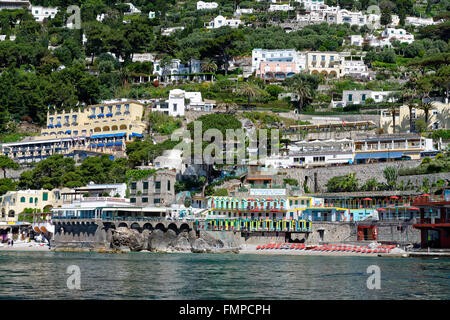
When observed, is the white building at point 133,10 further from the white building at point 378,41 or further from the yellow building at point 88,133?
the yellow building at point 88,133

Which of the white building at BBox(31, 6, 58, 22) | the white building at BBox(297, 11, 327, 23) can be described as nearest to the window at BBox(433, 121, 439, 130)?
the white building at BBox(297, 11, 327, 23)

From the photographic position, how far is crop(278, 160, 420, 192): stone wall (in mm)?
72812

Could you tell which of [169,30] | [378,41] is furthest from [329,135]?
[169,30]

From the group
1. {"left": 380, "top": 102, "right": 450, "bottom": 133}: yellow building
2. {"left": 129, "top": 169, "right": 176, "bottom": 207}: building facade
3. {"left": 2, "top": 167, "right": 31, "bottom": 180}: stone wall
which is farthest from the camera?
{"left": 2, "top": 167, "right": 31, "bottom": 180}: stone wall

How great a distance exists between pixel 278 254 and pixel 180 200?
563 inches

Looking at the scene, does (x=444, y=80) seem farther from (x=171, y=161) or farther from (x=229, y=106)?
(x=171, y=161)

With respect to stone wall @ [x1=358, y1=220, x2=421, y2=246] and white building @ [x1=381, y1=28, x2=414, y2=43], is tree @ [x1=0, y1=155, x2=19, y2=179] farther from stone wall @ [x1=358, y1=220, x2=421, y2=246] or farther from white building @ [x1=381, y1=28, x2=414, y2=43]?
white building @ [x1=381, y1=28, x2=414, y2=43]

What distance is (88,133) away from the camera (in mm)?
96000

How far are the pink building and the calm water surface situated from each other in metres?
58.8

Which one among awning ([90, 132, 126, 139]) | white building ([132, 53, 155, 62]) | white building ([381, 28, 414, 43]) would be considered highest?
white building ([381, 28, 414, 43])

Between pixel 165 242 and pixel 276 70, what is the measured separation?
172 ft

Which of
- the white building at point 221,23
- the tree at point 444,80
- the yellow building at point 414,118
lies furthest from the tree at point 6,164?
the white building at point 221,23

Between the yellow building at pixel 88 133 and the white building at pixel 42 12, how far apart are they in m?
65.7
